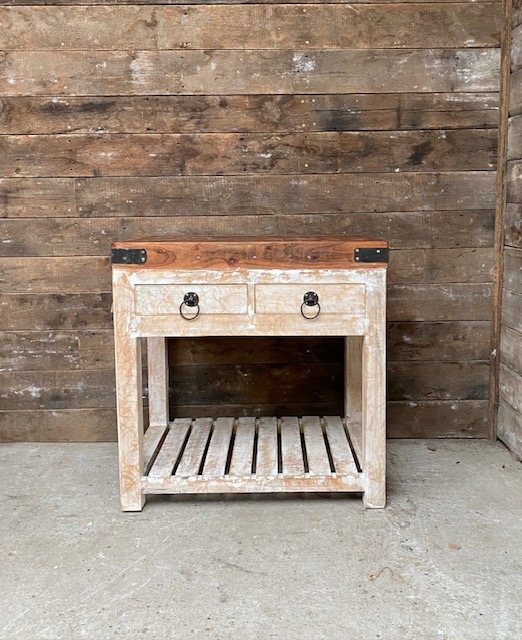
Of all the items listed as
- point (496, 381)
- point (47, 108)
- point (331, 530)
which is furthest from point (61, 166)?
point (496, 381)

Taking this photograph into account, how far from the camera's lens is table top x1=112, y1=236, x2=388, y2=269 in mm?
2033

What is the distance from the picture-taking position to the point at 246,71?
260cm

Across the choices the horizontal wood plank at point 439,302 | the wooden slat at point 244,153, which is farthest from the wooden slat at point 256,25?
the horizontal wood plank at point 439,302

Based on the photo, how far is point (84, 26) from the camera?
259 cm

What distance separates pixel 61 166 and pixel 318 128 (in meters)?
1.01

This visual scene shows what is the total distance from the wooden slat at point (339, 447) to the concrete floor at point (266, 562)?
111mm

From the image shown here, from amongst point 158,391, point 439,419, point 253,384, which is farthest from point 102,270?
point 439,419

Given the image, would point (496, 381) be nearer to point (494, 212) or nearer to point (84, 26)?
point (494, 212)

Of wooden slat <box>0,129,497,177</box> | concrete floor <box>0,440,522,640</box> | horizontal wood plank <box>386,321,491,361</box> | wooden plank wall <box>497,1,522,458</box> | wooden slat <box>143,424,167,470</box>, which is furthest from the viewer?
horizontal wood plank <box>386,321,491,361</box>

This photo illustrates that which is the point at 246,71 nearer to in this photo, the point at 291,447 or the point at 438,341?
the point at 438,341

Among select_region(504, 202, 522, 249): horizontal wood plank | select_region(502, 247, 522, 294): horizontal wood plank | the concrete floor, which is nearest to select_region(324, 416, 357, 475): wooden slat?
the concrete floor

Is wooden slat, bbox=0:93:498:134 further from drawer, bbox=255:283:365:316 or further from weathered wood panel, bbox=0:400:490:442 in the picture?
weathered wood panel, bbox=0:400:490:442

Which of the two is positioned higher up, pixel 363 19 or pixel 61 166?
pixel 363 19

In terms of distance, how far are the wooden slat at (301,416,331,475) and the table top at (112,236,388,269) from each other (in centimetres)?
66
